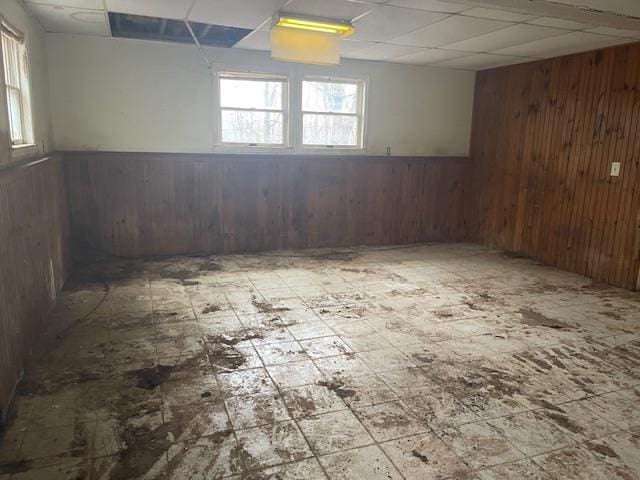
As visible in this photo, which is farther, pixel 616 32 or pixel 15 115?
pixel 616 32

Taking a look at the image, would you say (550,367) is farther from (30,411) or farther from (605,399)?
(30,411)

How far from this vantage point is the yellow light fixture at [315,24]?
3.90 m

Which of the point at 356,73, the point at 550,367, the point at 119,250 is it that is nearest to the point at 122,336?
the point at 119,250

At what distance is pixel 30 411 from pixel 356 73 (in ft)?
17.0

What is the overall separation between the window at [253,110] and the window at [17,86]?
7.19 ft

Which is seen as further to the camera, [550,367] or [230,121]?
[230,121]

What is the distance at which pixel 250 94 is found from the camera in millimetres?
5703

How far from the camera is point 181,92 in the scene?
5.38 meters

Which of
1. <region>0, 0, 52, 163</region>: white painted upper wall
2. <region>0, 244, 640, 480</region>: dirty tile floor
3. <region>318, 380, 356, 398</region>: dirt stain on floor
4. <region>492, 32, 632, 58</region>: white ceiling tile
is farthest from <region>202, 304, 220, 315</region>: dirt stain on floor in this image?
<region>492, 32, 632, 58</region>: white ceiling tile

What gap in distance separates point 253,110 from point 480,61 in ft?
9.70

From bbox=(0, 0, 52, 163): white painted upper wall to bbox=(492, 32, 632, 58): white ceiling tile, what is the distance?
4664mm

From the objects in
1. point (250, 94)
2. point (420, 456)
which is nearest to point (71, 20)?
point (250, 94)

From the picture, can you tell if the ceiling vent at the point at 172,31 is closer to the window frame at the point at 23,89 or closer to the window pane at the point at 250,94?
the window pane at the point at 250,94

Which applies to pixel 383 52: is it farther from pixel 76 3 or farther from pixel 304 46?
pixel 76 3
